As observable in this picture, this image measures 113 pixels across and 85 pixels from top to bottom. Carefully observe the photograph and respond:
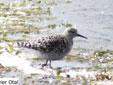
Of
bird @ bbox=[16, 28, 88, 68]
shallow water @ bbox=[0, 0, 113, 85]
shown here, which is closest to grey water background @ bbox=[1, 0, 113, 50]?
shallow water @ bbox=[0, 0, 113, 85]

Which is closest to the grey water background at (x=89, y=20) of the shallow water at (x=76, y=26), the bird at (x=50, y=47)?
the shallow water at (x=76, y=26)

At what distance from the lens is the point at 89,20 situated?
65.0 ft

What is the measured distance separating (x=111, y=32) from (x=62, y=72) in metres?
6.35

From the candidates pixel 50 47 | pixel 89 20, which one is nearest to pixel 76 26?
pixel 89 20

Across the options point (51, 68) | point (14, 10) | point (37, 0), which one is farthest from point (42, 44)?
point (37, 0)

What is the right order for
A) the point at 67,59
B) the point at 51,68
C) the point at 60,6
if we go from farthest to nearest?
the point at 60,6 → the point at 67,59 → the point at 51,68

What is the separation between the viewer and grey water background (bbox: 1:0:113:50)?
51.0ft

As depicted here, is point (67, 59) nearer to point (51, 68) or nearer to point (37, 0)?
point (51, 68)

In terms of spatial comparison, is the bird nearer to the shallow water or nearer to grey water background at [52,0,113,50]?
the shallow water

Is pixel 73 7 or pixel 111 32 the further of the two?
pixel 73 7

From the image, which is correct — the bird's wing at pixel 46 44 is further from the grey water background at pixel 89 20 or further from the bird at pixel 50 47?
the grey water background at pixel 89 20

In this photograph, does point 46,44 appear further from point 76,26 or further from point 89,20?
point 89,20

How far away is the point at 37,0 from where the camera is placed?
2667cm

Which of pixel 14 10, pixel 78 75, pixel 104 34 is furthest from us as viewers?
pixel 14 10
